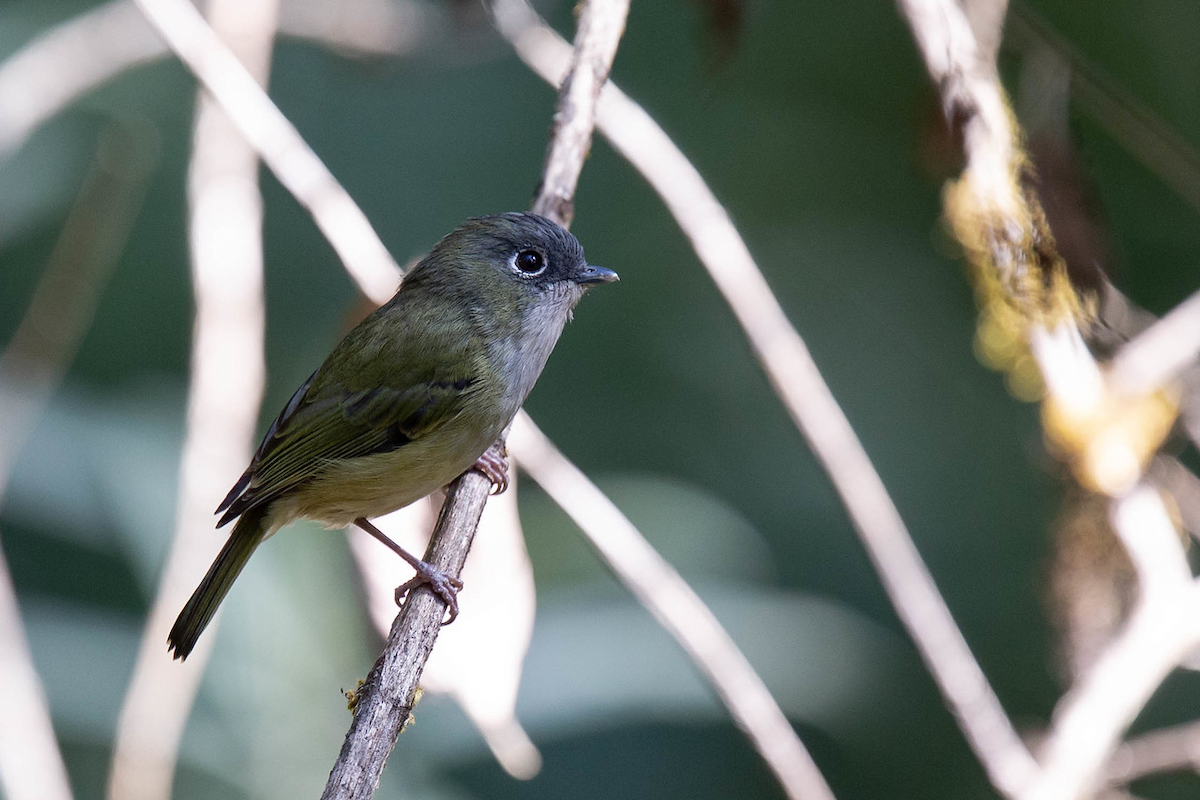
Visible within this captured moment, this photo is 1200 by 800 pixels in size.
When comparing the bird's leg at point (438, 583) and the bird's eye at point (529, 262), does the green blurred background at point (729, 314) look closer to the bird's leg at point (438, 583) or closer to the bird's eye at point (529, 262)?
the bird's eye at point (529, 262)

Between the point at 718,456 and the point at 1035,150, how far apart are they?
4444mm

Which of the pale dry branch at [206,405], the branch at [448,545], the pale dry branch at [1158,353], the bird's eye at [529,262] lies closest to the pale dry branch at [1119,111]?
the pale dry branch at [1158,353]

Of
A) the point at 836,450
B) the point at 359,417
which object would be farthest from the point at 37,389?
the point at 836,450

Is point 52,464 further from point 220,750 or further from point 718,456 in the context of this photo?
point 718,456

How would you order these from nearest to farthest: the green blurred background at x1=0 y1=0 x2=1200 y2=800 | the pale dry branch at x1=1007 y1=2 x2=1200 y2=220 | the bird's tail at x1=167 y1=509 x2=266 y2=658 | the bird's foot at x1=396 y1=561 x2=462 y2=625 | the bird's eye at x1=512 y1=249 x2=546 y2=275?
the bird's foot at x1=396 y1=561 x2=462 y2=625 < the bird's tail at x1=167 y1=509 x2=266 y2=658 < the pale dry branch at x1=1007 y1=2 x2=1200 y2=220 < the bird's eye at x1=512 y1=249 x2=546 y2=275 < the green blurred background at x1=0 y1=0 x2=1200 y2=800

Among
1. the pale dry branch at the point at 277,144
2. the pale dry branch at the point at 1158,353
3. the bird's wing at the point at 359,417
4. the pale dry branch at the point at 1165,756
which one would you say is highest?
the pale dry branch at the point at 277,144

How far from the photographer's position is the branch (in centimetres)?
193

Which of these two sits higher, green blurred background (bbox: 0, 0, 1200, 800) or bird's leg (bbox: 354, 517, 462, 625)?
green blurred background (bbox: 0, 0, 1200, 800)

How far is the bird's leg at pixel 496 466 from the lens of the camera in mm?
2943

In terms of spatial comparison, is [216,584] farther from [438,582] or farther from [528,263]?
[528,263]

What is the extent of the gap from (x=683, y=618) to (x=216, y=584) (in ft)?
3.96

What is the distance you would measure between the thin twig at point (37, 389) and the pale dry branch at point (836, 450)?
1791mm

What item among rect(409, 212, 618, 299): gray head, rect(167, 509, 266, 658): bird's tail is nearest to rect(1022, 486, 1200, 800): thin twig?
rect(409, 212, 618, 299): gray head

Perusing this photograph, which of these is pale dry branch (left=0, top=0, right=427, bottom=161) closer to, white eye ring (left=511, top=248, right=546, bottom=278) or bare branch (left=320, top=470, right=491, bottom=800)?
white eye ring (left=511, top=248, right=546, bottom=278)
